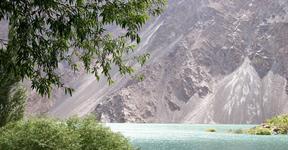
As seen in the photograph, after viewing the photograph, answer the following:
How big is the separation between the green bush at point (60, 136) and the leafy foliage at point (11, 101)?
3015 mm

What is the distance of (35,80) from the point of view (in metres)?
12.8

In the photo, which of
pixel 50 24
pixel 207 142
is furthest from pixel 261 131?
pixel 50 24

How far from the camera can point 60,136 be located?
2839 centimetres

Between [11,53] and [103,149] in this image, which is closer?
[11,53]

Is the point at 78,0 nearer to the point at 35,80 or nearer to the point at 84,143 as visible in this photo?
the point at 35,80

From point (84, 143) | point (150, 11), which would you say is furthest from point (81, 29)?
point (84, 143)

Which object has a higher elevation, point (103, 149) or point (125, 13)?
point (125, 13)

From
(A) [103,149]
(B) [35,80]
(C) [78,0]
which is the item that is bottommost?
(A) [103,149]

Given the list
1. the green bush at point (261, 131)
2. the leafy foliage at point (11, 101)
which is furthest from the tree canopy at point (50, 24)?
the green bush at point (261, 131)

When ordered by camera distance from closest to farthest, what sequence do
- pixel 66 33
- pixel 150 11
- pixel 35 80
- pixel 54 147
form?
1. pixel 66 33
2. pixel 35 80
3. pixel 150 11
4. pixel 54 147

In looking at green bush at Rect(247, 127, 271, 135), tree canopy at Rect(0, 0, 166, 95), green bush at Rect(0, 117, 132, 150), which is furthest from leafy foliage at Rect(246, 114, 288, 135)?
tree canopy at Rect(0, 0, 166, 95)

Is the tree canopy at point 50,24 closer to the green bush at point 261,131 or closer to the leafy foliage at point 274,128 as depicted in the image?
the green bush at point 261,131

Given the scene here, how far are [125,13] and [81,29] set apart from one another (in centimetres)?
133

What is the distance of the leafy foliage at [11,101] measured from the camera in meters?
34.3
